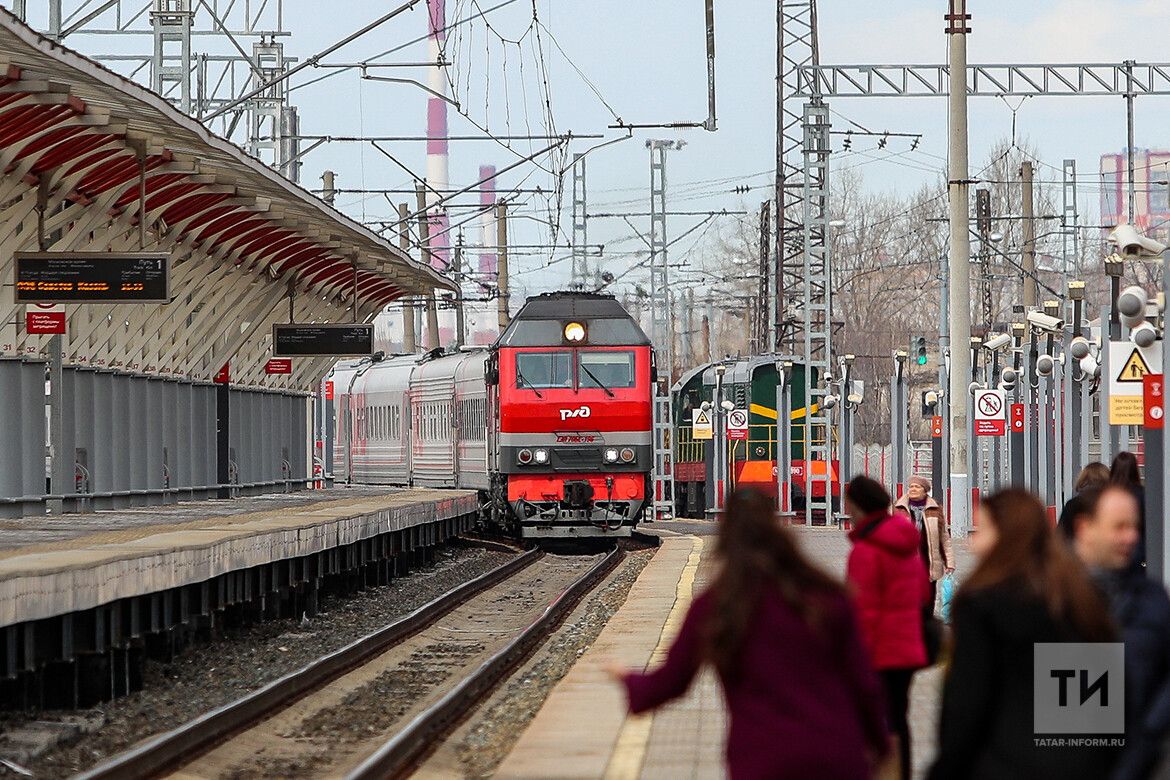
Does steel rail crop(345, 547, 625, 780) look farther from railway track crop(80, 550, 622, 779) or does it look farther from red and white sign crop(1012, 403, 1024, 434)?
red and white sign crop(1012, 403, 1024, 434)

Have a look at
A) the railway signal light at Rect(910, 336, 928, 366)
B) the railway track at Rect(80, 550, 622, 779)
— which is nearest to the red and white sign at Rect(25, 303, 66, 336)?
the railway track at Rect(80, 550, 622, 779)

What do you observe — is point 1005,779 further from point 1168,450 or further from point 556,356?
point 556,356

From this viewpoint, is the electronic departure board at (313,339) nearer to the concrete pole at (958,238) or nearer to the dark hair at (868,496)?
the concrete pole at (958,238)

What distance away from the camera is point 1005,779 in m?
5.18

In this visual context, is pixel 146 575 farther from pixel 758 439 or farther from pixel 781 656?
pixel 758 439

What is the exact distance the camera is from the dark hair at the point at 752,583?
512 cm

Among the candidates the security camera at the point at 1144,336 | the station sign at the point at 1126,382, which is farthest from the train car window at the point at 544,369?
the security camera at the point at 1144,336

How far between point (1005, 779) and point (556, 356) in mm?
27627

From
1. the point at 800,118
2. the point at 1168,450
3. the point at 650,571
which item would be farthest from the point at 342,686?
the point at 800,118

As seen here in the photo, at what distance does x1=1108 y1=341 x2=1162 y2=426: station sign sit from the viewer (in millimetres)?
16297

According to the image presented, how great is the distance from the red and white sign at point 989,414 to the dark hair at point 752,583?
22.6m

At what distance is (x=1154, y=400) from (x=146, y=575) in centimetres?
742

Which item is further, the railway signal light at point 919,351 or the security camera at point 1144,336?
the railway signal light at point 919,351

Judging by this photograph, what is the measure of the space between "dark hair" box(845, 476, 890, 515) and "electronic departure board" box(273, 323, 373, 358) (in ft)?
77.4
